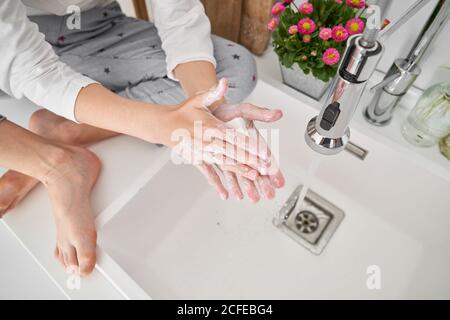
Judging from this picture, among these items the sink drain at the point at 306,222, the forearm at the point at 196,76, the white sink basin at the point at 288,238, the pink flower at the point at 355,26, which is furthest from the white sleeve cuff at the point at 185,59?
the sink drain at the point at 306,222

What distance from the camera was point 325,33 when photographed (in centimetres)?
54

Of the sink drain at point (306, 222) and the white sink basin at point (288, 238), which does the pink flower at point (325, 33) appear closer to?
the white sink basin at point (288, 238)

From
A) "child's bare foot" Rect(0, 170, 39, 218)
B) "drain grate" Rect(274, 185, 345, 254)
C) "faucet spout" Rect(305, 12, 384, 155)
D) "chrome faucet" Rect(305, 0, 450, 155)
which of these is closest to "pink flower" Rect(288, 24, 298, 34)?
"chrome faucet" Rect(305, 0, 450, 155)

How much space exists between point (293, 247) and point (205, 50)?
1.53 ft

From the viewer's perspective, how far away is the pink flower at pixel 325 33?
0.54 metres

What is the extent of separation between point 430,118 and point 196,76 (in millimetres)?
474

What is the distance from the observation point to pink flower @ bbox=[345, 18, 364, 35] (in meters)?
0.54

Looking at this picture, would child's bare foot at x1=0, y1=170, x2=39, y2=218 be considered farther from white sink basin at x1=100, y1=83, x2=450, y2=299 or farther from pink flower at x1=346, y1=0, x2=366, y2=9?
pink flower at x1=346, y1=0, x2=366, y2=9

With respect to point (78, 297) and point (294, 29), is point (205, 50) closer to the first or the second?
point (294, 29)

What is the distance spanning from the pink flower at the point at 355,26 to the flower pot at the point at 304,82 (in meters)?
0.12

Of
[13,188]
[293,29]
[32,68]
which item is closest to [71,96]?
[32,68]

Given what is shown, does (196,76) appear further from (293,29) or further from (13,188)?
(13,188)
